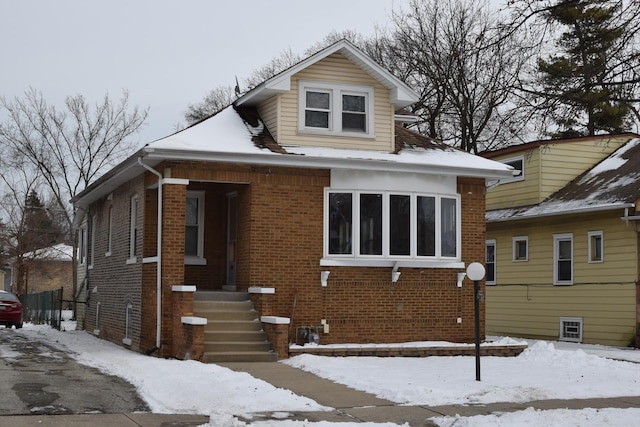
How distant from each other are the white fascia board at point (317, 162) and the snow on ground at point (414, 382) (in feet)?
13.1

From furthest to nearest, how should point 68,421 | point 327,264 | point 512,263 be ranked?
1. point 512,263
2. point 327,264
3. point 68,421

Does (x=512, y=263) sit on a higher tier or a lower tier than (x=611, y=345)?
higher

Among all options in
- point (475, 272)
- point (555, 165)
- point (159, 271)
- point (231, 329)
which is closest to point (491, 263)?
point (555, 165)

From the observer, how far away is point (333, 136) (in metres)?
19.3

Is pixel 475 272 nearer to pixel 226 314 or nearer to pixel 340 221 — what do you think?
pixel 340 221

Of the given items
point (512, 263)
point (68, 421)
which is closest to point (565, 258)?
point (512, 263)

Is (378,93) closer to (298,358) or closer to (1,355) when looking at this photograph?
(298,358)

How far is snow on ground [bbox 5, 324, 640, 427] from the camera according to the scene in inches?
432

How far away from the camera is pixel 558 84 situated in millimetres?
10406

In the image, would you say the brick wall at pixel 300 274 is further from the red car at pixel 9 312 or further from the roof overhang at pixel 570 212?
the red car at pixel 9 312

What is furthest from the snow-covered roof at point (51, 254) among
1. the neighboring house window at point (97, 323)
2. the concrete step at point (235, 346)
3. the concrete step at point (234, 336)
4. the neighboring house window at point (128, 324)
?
the concrete step at point (235, 346)

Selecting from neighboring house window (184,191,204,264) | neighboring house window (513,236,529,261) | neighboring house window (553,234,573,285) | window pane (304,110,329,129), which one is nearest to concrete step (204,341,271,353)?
neighboring house window (184,191,204,264)

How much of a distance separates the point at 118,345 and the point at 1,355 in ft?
11.7

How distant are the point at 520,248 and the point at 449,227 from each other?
7811mm
